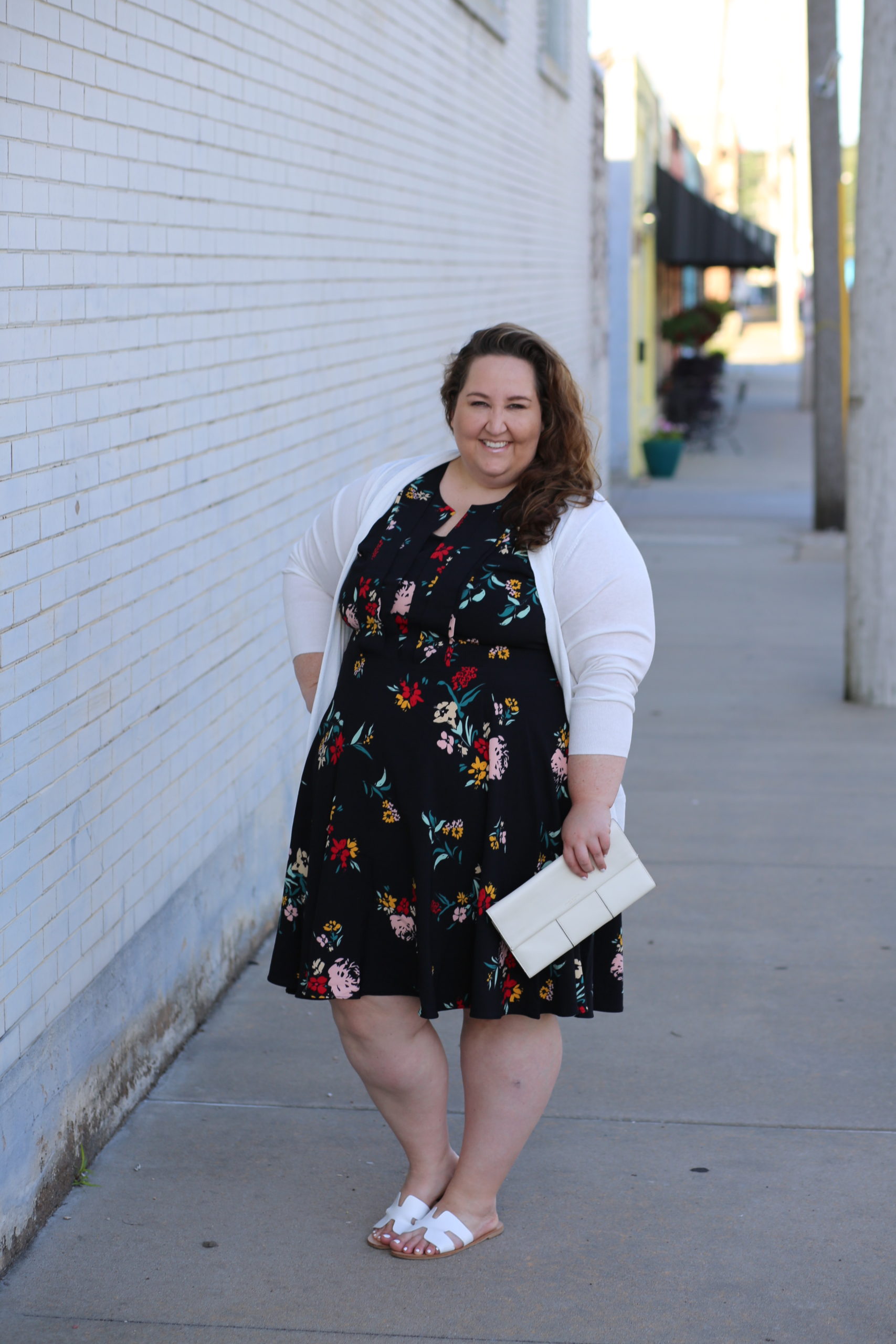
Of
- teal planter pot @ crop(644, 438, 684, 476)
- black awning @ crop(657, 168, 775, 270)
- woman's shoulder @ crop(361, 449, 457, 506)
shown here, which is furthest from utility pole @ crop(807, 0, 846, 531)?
woman's shoulder @ crop(361, 449, 457, 506)

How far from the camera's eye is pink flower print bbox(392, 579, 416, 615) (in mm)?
2973

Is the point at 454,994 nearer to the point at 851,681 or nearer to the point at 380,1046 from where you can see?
the point at 380,1046

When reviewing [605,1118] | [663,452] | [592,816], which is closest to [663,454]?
[663,452]

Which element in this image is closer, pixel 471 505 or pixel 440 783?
pixel 440 783

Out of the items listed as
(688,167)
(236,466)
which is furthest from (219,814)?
(688,167)

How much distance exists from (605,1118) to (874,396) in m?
4.92

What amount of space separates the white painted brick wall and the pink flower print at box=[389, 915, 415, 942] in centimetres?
73

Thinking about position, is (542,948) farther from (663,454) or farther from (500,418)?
(663,454)

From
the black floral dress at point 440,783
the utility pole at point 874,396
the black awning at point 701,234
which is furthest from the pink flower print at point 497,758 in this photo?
the black awning at point 701,234

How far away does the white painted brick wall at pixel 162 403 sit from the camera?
3.14 meters

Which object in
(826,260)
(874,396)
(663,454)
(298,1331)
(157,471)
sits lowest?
(298,1331)

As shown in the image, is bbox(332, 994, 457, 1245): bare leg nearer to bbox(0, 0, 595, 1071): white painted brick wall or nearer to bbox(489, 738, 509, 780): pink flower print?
bbox(489, 738, 509, 780): pink flower print

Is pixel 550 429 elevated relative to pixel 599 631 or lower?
elevated

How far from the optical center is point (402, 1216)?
3.23 m
